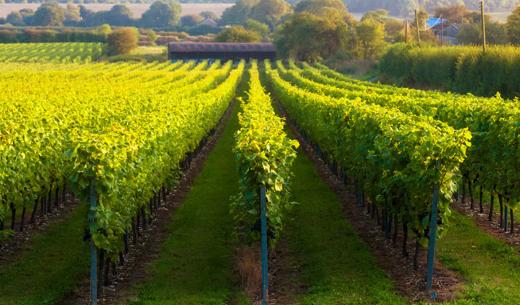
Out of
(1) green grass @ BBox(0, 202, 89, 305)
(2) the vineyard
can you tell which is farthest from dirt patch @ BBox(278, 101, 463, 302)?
(1) green grass @ BBox(0, 202, 89, 305)

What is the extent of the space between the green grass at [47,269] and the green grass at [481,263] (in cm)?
792

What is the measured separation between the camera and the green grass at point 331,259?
1477cm

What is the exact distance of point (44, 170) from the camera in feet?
67.1

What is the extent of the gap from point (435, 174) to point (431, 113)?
443 inches

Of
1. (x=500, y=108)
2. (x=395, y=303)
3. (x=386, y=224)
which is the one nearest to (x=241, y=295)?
(x=395, y=303)

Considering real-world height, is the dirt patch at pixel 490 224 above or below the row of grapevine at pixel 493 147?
below

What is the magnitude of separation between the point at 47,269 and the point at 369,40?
11110cm

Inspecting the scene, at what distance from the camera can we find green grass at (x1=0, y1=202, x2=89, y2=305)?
A: 15297mm

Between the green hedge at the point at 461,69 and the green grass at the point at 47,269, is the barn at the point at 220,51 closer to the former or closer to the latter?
the green hedge at the point at 461,69

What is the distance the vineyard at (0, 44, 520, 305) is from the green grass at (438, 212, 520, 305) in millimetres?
54

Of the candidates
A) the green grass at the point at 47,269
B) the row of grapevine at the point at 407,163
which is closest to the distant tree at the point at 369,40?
the row of grapevine at the point at 407,163

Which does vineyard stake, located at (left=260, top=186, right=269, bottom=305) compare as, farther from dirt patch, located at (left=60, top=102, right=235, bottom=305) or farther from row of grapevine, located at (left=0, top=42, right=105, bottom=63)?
row of grapevine, located at (left=0, top=42, right=105, bottom=63)

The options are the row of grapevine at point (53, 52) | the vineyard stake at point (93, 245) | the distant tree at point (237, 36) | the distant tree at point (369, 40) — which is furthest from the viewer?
the distant tree at point (237, 36)

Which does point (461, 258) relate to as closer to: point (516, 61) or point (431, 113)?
point (431, 113)
